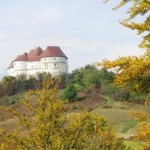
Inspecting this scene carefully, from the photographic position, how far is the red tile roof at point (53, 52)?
134125 mm

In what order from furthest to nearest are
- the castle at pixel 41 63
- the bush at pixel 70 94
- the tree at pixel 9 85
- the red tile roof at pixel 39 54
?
the red tile roof at pixel 39 54 → the castle at pixel 41 63 → the tree at pixel 9 85 → the bush at pixel 70 94

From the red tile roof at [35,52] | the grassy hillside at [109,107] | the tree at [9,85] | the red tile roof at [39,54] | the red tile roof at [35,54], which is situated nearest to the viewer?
the grassy hillside at [109,107]

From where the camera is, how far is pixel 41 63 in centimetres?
13312

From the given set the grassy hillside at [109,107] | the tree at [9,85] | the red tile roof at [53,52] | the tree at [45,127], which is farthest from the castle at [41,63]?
the tree at [45,127]

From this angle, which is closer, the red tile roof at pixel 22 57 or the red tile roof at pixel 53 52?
the red tile roof at pixel 53 52

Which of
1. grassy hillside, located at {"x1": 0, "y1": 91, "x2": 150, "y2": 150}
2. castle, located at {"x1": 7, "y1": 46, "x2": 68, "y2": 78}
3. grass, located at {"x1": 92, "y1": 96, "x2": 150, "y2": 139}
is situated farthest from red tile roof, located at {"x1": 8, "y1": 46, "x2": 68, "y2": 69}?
grass, located at {"x1": 92, "y1": 96, "x2": 150, "y2": 139}

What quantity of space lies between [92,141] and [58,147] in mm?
2439

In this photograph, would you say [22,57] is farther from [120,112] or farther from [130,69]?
[130,69]

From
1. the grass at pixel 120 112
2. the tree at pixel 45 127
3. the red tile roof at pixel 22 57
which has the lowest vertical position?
the grass at pixel 120 112

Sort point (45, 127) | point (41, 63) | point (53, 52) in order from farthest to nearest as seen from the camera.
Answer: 1. point (53, 52)
2. point (41, 63)
3. point (45, 127)

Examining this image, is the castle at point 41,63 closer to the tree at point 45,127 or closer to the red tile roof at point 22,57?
the red tile roof at point 22,57

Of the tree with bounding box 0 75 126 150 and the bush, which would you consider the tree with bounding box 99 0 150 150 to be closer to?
the tree with bounding box 0 75 126 150

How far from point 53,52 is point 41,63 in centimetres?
502

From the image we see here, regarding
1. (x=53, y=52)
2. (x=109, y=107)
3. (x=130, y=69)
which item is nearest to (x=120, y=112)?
(x=109, y=107)
